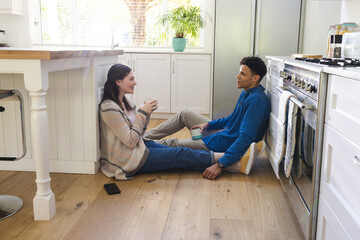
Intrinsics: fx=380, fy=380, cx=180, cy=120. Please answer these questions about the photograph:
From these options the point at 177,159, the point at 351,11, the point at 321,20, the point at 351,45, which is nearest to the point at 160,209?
the point at 177,159

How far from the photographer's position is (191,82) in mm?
4910

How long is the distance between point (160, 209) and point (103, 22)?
4.10 meters

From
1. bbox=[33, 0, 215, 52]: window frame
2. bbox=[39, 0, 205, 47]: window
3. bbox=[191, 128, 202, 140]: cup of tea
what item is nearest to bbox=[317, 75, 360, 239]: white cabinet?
bbox=[191, 128, 202, 140]: cup of tea

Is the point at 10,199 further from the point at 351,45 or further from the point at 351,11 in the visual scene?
the point at 351,11

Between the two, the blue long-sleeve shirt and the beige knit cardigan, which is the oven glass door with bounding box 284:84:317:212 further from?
the beige knit cardigan

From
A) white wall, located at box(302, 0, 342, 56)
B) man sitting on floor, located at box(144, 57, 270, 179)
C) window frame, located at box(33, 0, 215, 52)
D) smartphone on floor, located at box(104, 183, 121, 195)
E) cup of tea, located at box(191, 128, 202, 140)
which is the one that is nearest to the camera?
smartphone on floor, located at box(104, 183, 121, 195)

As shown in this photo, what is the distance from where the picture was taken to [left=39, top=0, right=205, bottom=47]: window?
5.47 meters

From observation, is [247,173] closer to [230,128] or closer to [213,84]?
[230,128]

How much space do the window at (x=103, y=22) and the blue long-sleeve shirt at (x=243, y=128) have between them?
2779 mm

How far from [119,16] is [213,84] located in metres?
1.96

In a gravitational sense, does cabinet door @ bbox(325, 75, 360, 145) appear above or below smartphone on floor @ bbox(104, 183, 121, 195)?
above

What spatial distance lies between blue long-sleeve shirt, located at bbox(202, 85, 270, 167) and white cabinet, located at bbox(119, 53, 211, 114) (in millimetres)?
1932

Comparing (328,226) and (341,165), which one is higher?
(341,165)

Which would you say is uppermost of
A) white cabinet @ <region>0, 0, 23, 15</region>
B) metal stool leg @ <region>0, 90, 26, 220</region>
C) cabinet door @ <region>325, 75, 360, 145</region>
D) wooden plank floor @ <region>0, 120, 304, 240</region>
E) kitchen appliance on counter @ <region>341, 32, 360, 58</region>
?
white cabinet @ <region>0, 0, 23, 15</region>
